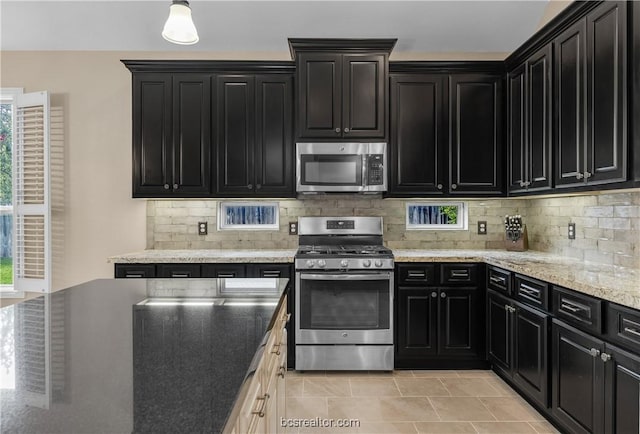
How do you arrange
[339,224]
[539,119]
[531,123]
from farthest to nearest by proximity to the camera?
[339,224]
[531,123]
[539,119]

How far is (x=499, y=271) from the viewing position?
2895 millimetres

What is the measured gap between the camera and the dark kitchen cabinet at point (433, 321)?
3.16m

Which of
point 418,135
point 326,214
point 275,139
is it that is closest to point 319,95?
point 275,139

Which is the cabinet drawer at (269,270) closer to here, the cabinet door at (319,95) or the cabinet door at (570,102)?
the cabinet door at (319,95)

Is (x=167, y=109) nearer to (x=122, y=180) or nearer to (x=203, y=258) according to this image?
(x=122, y=180)

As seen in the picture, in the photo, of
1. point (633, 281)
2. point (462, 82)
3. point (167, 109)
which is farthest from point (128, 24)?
point (633, 281)

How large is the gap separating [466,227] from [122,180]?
3.40m

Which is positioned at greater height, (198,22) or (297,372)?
(198,22)

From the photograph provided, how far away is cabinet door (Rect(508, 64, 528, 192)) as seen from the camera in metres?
3.08

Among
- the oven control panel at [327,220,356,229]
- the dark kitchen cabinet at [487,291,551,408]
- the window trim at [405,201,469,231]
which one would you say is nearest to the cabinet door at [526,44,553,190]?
the window trim at [405,201,469,231]

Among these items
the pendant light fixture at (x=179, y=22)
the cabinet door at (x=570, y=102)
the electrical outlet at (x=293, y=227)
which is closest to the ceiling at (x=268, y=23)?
the cabinet door at (x=570, y=102)

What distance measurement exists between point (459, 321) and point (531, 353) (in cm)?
73

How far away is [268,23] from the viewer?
136 inches

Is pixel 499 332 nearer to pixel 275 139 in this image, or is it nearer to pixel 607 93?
pixel 607 93
